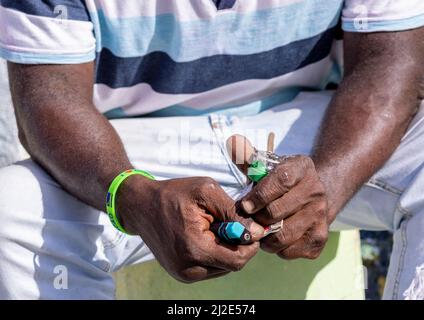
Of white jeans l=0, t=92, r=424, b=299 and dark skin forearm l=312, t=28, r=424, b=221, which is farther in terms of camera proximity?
dark skin forearm l=312, t=28, r=424, b=221

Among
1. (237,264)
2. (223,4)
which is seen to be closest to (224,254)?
(237,264)

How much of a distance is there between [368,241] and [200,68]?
1.59 meters

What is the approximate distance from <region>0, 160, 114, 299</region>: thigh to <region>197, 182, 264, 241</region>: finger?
421mm

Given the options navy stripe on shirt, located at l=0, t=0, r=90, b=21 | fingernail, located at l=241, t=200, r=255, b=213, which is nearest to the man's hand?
fingernail, located at l=241, t=200, r=255, b=213

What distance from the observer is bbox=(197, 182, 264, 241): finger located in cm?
173

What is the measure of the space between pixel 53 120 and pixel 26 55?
0.55ft

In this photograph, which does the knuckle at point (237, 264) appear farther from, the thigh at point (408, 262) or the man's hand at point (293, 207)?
the thigh at point (408, 262)

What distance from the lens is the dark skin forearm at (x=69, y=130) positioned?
196 centimetres

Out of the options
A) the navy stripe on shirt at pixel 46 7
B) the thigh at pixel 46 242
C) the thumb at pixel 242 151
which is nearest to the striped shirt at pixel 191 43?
the navy stripe on shirt at pixel 46 7

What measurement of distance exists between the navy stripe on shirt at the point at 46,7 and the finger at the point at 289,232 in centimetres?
70

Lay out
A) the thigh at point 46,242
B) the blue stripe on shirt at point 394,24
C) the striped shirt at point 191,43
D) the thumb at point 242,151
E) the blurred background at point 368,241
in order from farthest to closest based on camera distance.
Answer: the blurred background at point 368,241 < the blue stripe on shirt at point 394,24 < the striped shirt at point 191,43 < the thigh at point 46,242 < the thumb at point 242,151

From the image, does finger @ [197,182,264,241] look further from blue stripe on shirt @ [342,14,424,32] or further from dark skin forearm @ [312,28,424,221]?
blue stripe on shirt @ [342,14,424,32]
